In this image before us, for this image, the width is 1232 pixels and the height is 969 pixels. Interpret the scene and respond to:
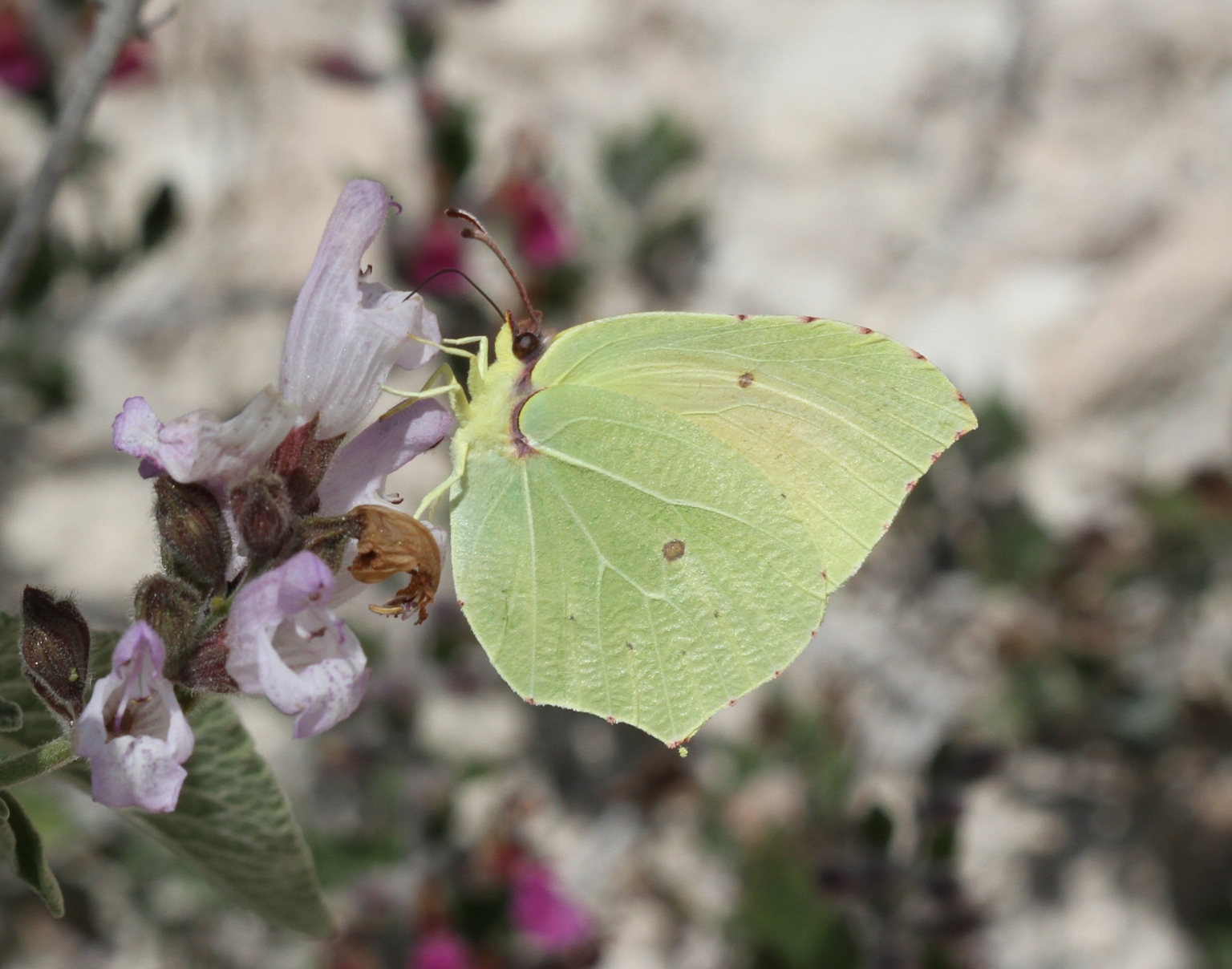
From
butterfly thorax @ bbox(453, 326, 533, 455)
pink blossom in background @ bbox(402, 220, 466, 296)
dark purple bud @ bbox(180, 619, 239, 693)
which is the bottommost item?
pink blossom in background @ bbox(402, 220, 466, 296)

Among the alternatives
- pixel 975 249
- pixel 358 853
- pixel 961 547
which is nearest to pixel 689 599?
pixel 358 853

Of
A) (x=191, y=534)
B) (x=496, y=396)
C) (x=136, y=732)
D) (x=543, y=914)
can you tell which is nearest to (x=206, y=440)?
(x=191, y=534)

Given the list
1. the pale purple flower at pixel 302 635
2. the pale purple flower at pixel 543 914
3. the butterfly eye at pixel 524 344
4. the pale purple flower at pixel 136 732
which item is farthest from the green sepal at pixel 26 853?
the pale purple flower at pixel 543 914

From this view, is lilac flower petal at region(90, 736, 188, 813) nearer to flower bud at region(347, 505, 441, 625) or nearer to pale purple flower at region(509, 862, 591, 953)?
flower bud at region(347, 505, 441, 625)

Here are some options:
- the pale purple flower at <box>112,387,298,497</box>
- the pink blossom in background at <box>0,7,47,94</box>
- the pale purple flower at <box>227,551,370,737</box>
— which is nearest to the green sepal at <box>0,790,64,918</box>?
the pale purple flower at <box>227,551,370,737</box>

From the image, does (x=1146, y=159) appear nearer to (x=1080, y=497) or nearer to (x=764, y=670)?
(x=1080, y=497)

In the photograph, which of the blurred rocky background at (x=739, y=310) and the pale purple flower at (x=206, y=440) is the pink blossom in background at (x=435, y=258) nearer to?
the blurred rocky background at (x=739, y=310)
